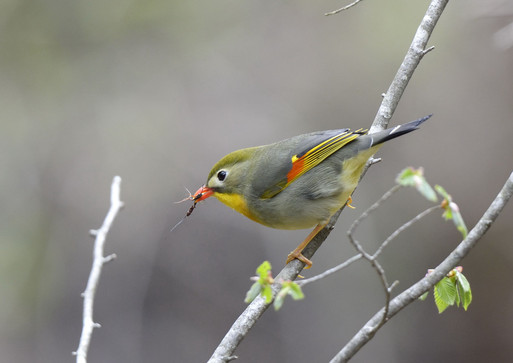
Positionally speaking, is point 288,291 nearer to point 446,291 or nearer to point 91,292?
point 446,291

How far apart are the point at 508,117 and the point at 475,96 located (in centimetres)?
54

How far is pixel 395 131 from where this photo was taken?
4105mm

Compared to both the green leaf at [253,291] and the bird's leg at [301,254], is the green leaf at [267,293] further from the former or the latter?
the bird's leg at [301,254]

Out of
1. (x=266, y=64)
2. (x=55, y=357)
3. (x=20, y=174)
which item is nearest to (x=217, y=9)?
(x=266, y=64)

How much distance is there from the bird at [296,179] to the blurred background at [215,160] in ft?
8.72

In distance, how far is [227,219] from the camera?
7590 millimetres

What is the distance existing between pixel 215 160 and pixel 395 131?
13.7 ft

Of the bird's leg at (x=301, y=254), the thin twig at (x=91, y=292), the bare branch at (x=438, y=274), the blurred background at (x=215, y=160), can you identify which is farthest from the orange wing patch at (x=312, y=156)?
the blurred background at (x=215, y=160)

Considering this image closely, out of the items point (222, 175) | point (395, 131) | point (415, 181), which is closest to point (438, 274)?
point (415, 181)

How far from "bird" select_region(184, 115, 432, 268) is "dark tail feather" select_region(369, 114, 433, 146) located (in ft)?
0.27

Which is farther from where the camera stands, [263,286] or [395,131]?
[395,131]

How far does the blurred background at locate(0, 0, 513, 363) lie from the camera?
24.2 ft

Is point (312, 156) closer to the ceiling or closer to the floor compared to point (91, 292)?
closer to the ceiling

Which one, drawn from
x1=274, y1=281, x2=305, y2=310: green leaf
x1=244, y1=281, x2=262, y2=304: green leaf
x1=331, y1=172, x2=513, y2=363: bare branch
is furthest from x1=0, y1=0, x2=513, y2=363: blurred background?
x1=274, y1=281, x2=305, y2=310: green leaf
